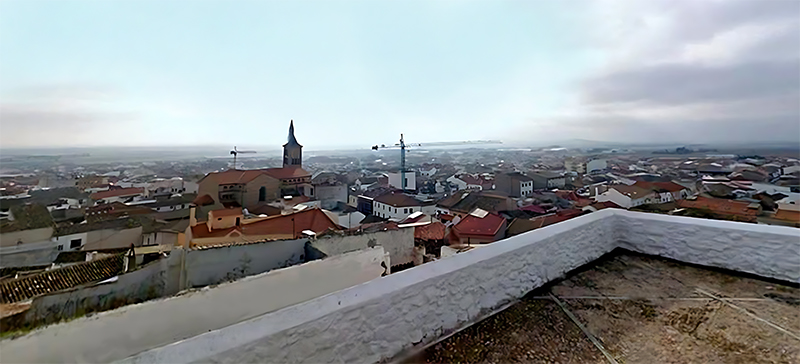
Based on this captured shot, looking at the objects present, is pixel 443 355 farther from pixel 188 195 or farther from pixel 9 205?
pixel 188 195

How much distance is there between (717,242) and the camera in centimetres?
255

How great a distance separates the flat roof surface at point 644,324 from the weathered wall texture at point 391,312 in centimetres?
11

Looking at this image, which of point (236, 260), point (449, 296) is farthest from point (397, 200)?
point (449, 296)

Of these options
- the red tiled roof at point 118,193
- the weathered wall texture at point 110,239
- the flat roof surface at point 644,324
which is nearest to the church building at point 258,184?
the red tiled roof at point 118,193

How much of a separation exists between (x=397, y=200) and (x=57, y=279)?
15.2m

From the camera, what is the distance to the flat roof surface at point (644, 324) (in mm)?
1592

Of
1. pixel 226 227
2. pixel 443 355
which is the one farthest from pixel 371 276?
pixel 226 227

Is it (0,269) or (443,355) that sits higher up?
(0,269)

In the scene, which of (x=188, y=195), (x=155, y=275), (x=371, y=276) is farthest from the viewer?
(x=188, y=195)

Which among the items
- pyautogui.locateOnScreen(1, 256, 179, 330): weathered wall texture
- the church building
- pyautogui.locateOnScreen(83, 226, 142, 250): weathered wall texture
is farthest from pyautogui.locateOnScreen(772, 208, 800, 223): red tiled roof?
the church building

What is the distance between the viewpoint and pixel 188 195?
9320mm

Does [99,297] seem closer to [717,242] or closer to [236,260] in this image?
[236,260]

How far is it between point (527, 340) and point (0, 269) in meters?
2.63

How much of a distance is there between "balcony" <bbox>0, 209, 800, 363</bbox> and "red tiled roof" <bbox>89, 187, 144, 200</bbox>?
484 cm
